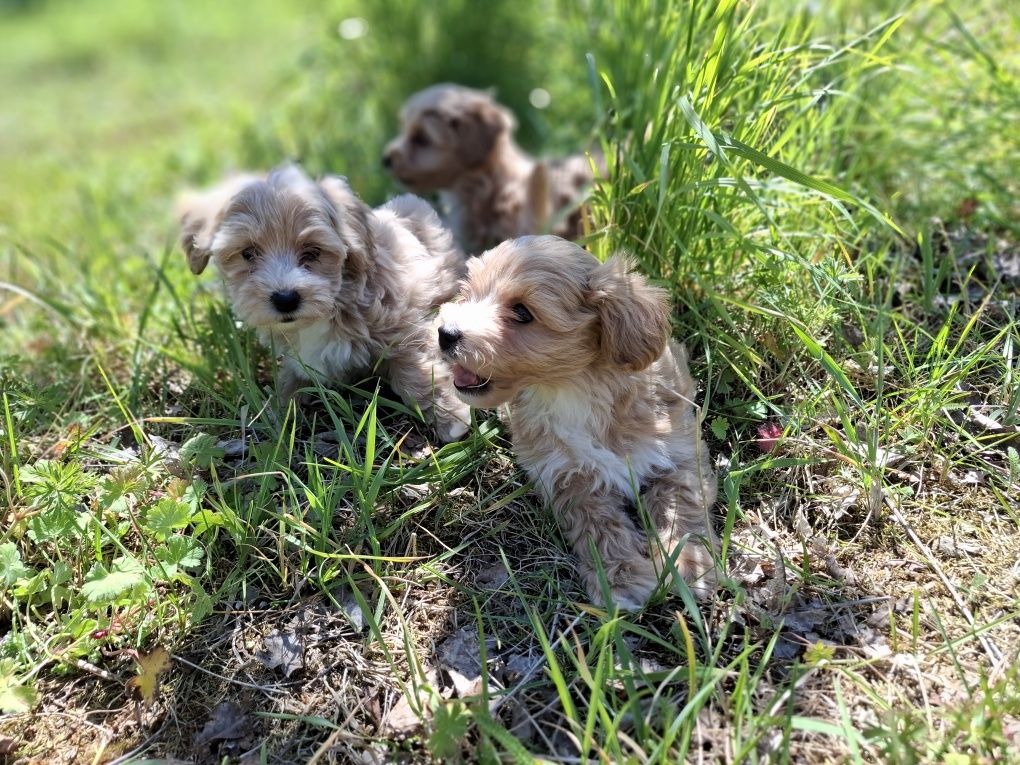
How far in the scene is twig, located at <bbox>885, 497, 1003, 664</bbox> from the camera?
2.33 metres

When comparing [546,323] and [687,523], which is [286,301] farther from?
[687,523]

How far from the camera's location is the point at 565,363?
2670 mm

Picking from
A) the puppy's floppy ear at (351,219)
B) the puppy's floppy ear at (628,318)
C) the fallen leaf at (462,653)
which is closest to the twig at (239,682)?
the fallen leaf at (462,653)

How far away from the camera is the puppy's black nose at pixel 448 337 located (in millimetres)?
2588

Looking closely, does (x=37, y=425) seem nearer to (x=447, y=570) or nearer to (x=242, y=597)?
(x=242, y=597)

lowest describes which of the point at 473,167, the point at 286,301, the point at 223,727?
the point at 223,727

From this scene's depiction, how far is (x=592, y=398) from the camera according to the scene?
9.11ft

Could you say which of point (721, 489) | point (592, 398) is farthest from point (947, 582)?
point (592, 398)

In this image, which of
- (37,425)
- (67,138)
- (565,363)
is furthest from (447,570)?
(67,138)

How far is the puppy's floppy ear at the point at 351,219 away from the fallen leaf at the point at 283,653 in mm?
1442

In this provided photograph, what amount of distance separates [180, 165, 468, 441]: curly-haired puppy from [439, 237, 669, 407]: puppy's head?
511 millimetres

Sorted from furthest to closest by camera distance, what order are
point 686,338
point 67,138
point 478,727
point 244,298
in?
point 67,138
point 686,338
point 244,298
point 478,727

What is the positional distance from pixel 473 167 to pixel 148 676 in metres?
3.59

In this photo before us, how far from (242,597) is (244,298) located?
1132 mm
